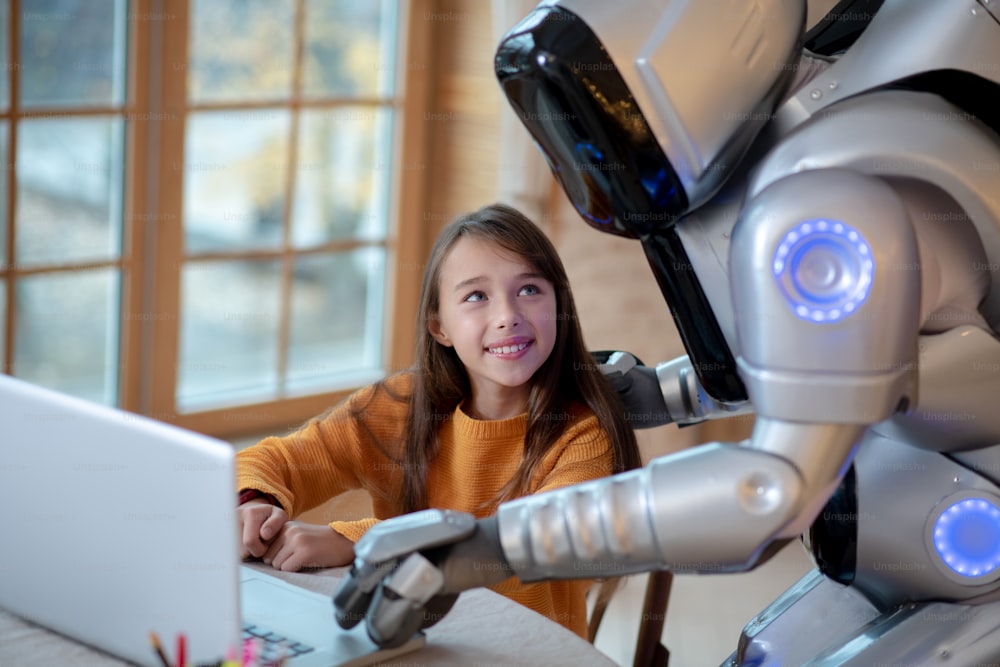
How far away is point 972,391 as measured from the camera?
3.58 ft

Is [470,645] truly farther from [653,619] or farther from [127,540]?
[653,619]

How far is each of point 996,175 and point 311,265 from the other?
212cm

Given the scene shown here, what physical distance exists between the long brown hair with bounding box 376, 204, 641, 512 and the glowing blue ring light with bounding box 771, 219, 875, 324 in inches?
19.8

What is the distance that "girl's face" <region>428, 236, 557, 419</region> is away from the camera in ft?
4.78

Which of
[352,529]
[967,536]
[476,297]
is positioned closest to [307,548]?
[352,529]

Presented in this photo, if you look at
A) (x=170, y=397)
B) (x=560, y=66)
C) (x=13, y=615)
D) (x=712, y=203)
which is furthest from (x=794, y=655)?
(x=170, y=397)

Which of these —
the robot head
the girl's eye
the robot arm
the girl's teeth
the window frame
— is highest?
the robot head

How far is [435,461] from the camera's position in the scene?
5.05ft

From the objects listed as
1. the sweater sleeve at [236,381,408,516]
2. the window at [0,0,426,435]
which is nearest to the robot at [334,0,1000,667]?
the sweater sleeve at [236,381,408,516]

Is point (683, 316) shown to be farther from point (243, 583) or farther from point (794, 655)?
point (243, 583)

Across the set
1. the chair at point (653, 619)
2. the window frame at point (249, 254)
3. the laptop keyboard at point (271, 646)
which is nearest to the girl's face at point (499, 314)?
the chair at point (653, 619)

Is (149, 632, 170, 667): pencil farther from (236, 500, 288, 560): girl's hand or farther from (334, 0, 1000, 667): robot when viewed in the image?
(236, 500, 288, 560): girl's hand

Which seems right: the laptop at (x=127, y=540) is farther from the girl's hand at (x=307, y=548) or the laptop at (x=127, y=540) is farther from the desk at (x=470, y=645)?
the girl's hand at (x=307, y=548)

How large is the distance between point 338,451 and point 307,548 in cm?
30
